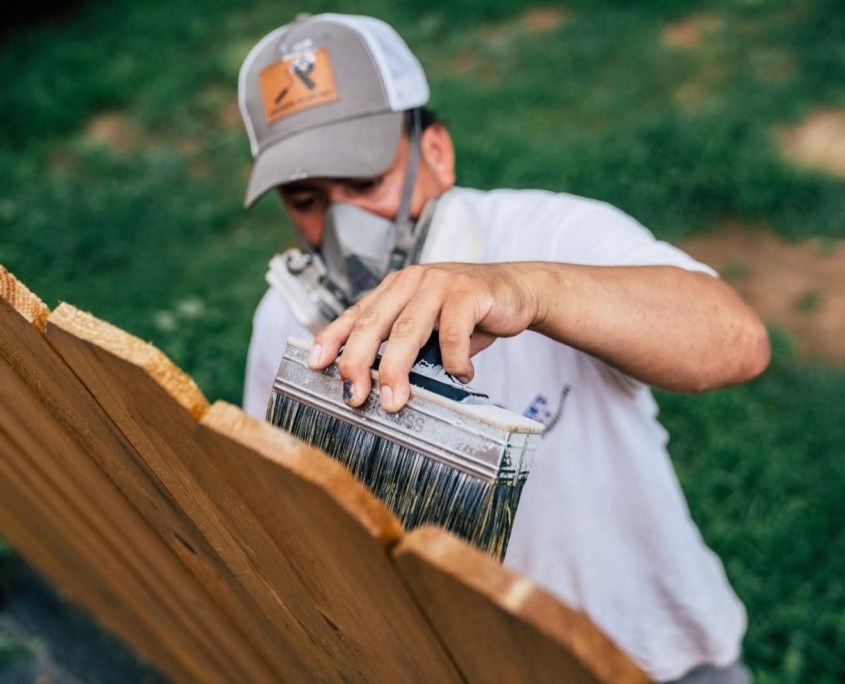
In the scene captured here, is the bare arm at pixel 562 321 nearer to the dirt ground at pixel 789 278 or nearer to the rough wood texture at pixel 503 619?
the rough wood texture at pixel 503 619

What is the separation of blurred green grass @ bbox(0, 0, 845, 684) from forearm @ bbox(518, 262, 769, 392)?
163cm

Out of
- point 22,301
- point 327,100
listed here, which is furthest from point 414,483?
point 327,100

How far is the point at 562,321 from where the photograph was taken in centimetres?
151

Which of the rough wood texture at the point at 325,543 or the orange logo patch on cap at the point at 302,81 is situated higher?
the orange logo patch on cap at the point at 302,81

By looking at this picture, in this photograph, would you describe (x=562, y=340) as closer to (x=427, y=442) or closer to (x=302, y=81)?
(x=427, y=442)

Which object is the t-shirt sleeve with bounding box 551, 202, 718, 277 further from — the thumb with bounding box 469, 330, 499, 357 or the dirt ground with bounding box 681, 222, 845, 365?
the dirt ground with bounding box 681, 222, 845, 365

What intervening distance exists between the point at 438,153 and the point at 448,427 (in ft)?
4.54

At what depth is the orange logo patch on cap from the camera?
220cm

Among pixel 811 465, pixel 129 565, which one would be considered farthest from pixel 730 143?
pixel 129 565

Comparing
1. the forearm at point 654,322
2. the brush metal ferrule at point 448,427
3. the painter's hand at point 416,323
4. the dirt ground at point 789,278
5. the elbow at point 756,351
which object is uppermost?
the painter's hand at point 416,323

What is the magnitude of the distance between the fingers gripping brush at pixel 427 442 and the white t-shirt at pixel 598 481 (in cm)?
76

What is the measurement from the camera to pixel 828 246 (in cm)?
445

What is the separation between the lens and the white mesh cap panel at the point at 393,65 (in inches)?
87.9

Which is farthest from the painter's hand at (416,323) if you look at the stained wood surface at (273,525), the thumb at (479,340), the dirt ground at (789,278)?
the dirt ground at (789,278)
